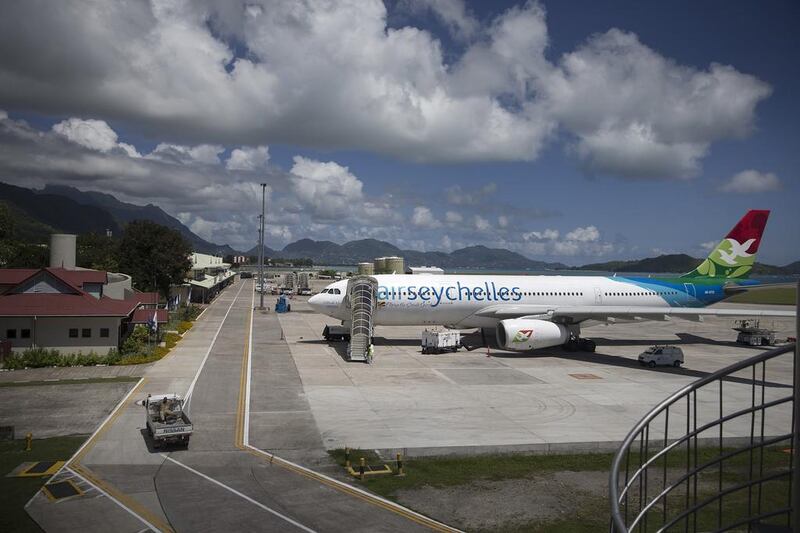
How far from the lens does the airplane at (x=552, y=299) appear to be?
37969 millimetres

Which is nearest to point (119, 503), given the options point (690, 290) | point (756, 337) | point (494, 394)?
point (494, 394)

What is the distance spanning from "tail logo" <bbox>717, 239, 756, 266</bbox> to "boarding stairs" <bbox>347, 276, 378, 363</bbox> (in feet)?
91.1

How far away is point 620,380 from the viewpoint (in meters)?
30.8

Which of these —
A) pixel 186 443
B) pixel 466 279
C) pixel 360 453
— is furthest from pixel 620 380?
pixel 186 443

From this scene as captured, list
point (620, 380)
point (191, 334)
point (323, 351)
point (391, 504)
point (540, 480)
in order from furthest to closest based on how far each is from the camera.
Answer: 1. point (191, 334)
2. point (323, 351)
3. point (620, 380)
4. point (540, 480)
5. point (391, 504)

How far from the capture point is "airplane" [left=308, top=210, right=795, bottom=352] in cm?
3797

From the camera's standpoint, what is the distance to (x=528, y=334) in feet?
121

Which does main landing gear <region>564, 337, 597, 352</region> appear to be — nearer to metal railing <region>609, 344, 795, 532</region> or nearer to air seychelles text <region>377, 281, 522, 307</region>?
air seychelles text <region>377, 281, 522, 307</region>

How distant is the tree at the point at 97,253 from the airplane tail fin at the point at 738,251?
6285 cm

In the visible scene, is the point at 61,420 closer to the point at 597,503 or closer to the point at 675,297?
the point at 597,503

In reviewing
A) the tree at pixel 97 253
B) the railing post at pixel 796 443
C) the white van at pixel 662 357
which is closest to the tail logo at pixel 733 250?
the white van at pixel 662 357

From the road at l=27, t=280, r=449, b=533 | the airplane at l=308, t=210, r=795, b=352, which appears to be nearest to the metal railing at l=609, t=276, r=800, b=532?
the road at l=27, t=280, r=449, b=533

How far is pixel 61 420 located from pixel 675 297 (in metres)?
41.3

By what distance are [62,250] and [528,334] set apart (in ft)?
119
